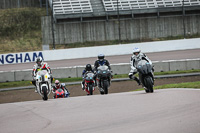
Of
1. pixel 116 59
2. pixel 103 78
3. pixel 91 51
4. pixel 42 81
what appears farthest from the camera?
pixel 91 51

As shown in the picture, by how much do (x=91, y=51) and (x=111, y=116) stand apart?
3008cm

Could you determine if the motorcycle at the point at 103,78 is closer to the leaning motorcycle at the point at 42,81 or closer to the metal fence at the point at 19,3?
the leaning motorcycle at the point at 42,81

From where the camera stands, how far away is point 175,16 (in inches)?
1900

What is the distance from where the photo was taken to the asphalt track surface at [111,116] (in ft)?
22.3

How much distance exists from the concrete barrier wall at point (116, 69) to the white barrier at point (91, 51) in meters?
7.32

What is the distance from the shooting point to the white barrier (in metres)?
37.1

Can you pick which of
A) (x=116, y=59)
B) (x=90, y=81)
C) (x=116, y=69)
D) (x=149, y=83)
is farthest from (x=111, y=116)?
(x=116, y=59)

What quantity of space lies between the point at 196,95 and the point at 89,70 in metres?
8.28

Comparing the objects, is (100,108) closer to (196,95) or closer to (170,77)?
(196,95)

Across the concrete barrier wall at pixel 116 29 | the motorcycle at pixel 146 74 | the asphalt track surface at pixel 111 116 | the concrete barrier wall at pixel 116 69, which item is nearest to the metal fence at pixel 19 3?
the concrete barrier wall at pixel 116 29

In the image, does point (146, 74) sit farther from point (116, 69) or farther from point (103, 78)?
point (116, 69)

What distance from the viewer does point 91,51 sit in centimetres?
3794

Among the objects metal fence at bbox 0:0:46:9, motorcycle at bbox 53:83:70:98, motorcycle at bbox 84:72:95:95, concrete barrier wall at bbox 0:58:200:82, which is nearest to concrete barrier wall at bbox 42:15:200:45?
metal fence at bbox 0:0:46:9

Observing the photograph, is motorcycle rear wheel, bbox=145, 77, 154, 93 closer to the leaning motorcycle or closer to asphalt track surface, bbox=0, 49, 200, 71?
the leaning motorcycle
